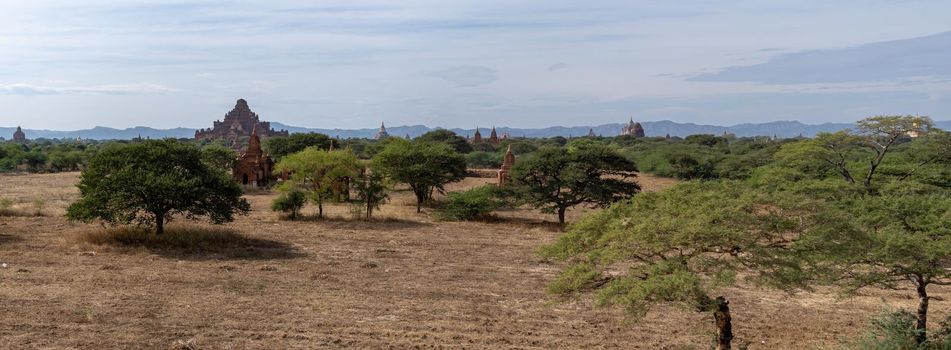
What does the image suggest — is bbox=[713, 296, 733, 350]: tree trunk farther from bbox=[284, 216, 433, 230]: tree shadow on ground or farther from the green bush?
the green bush

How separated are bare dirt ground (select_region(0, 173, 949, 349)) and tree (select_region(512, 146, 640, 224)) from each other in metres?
5.81

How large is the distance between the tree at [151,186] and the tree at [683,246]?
14.4m

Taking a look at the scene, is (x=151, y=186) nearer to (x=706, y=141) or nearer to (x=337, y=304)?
(x=337, y=304)

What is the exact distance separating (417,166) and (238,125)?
152344 millimetres

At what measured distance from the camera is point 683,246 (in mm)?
9336

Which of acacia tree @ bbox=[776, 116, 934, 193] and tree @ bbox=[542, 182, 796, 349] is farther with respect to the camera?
acacia tree @ bbox=[776, 116, 934, 193]

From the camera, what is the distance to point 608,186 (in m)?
27.0

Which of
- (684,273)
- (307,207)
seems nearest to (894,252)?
(684,273)

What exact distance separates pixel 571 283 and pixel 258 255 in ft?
40.2

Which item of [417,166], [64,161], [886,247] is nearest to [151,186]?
[417,166]

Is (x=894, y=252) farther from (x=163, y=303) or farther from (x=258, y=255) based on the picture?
(x=258, y=255)

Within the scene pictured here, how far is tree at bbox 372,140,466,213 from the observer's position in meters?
32.0

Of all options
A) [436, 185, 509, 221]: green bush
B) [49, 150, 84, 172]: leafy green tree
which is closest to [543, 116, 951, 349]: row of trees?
[436, 185, 509, 221]: green bush

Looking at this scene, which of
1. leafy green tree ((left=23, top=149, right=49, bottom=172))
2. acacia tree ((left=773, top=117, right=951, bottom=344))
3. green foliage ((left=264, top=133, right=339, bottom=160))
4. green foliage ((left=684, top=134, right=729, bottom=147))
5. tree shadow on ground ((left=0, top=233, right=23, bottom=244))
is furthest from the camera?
green foliage ((left=684, top=134, right=729, bottom=147))
